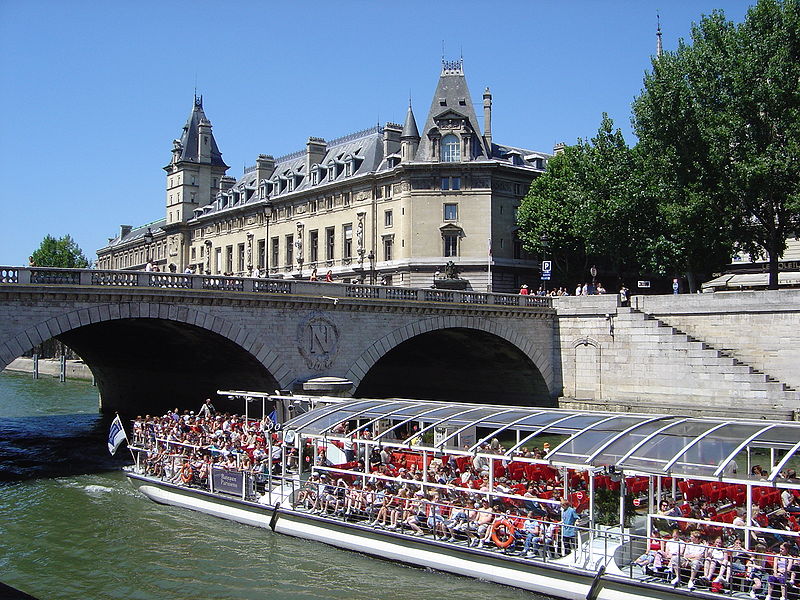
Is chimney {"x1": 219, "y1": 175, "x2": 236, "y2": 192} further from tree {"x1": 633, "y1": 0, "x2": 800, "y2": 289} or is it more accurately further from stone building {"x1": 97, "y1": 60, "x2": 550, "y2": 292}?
tree {"x1": 633, "y1": 0, "x2": 800, "y2": 289}

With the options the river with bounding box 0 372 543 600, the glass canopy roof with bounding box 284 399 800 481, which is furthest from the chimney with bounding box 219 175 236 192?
the glass canopy roof with bounding box 284 399 800 481

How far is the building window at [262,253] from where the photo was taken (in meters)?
81.8

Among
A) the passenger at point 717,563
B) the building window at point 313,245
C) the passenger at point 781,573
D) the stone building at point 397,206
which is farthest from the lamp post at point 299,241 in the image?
the passenger at point 781,573

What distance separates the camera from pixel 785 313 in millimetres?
41469

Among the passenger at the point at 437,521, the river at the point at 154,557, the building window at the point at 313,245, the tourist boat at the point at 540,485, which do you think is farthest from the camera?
the building window at the point at 313,245

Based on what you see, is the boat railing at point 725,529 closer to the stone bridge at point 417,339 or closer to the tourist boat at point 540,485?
the tourist boat at point 540,485

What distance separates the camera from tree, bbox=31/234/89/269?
4437 inches

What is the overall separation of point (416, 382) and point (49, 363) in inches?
2038

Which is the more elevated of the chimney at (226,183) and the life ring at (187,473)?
the chimney at (226,183)

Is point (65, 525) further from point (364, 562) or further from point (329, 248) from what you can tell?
point (329, 248)

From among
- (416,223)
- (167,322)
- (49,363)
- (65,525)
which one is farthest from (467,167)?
(49,363)

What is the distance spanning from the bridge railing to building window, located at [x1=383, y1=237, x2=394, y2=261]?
2055 cm

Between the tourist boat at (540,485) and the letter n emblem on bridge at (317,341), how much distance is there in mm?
9152

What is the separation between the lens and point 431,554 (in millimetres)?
21234
